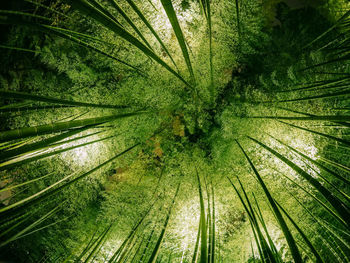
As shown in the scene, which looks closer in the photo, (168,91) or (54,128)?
(54,128)

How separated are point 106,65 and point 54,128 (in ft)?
3.95

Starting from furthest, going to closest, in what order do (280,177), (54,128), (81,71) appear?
(81,71) < (280,177) < (54,128)

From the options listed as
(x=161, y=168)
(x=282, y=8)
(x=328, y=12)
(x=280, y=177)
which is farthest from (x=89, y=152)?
(x=328, y=12)

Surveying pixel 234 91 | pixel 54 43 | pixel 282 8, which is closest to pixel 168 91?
pixel 234 91

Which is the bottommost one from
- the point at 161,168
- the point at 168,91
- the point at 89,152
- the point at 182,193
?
the point at 182,193

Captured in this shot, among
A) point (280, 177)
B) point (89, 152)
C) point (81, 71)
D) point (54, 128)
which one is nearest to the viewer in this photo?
point (54, 128)

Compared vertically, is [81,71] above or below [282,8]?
below

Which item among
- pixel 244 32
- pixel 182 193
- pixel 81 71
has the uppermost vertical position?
pixel 244 32

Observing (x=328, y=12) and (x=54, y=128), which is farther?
(x=328, y=12)

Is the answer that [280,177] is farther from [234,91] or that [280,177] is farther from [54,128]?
[54,128]

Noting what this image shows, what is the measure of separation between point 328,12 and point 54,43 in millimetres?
2134

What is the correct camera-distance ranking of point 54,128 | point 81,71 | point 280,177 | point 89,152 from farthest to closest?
1. point 89,152
2. point 81,71
3. point 280,177
4. point 54,128

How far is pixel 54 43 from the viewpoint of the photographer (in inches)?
57.6

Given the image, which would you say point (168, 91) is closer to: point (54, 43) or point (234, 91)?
point (234, 91)
